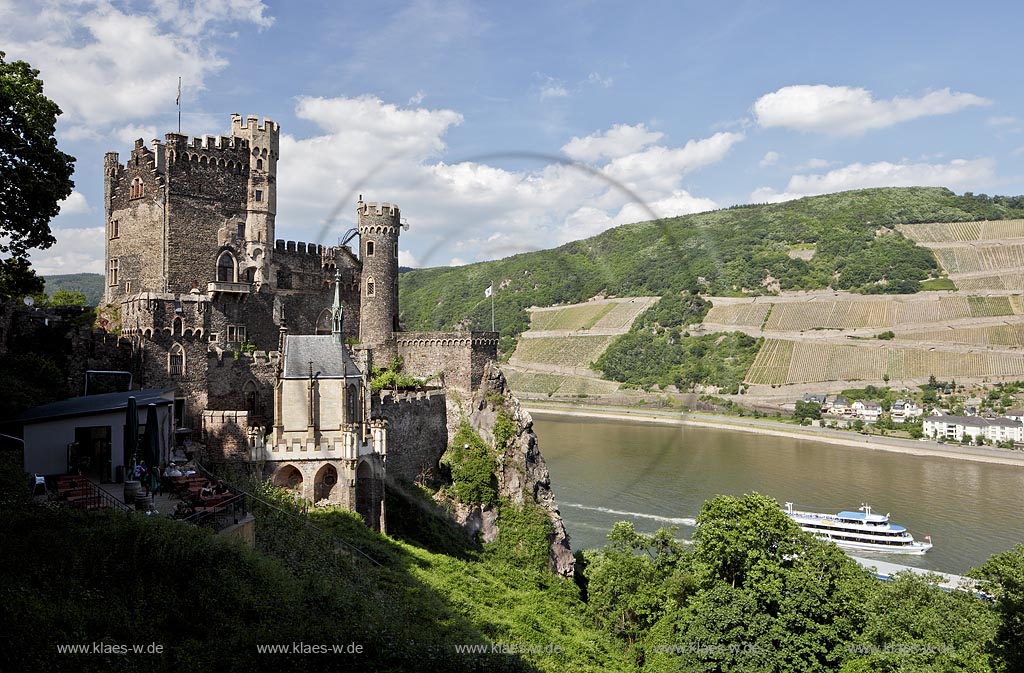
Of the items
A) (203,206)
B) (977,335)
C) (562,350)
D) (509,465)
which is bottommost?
(509,465)

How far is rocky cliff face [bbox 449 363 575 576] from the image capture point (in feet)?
106

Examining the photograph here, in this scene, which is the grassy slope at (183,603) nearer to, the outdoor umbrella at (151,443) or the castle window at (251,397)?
the outdoor umbrella at (151,443)

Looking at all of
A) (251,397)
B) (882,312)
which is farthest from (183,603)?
(882,312)

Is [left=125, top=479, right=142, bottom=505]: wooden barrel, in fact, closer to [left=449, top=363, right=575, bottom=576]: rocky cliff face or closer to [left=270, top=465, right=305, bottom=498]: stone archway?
[left=270, top=465, right=305, bottom=498]: stone archway

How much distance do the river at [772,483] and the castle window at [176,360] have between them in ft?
78.6

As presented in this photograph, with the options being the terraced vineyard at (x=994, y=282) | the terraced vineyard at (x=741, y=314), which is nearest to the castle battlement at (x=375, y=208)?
the terraced vineyard at (x=741, y=314)

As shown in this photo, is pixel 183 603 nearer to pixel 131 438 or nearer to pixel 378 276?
pixel 131 438

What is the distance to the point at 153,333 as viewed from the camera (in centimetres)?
2297

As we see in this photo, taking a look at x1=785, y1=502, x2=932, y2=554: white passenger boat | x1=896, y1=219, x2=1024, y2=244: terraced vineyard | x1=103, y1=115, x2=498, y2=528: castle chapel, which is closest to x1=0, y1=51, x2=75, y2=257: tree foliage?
x1=103, y1=115, x2=498, y2=528: castle chapel

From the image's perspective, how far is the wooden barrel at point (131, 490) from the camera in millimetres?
13938

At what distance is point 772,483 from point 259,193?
141 feet

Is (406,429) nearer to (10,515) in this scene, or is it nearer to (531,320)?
(10,515)

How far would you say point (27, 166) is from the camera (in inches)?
670

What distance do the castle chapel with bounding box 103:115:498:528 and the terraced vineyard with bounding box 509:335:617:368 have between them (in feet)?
142
